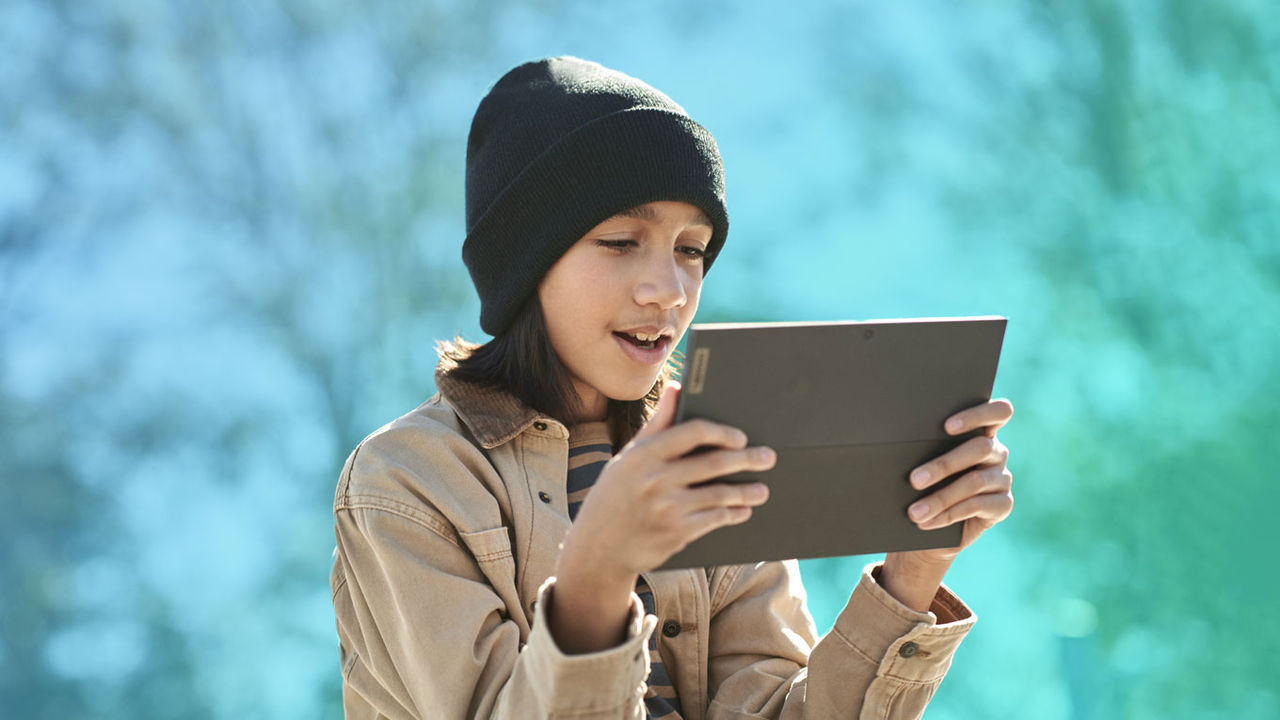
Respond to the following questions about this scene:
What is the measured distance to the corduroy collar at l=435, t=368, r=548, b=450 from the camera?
4.92ft

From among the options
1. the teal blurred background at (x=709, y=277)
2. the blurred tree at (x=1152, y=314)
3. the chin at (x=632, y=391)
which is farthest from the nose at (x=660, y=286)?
the blurred tree at (x=1152, y=314)

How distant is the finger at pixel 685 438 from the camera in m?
1.02

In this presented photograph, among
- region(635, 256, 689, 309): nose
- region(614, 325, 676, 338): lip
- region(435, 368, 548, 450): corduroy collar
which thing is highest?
region(635, 256, 689, 309): nose

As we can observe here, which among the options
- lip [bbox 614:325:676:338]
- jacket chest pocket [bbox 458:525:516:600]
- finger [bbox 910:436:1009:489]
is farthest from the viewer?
lip [bbox 614:325:676:338]

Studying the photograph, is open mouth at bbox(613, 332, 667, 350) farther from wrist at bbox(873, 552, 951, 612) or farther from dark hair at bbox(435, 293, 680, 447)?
wrist at bbox(873, 552, 951, 612)

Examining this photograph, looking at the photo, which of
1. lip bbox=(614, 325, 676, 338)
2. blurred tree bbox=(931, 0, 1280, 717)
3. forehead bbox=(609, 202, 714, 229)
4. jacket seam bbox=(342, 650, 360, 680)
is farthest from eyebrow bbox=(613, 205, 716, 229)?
blurred tree bbox=(931, 0, 1280, 717)

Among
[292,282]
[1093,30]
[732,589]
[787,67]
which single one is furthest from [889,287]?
[732,589]

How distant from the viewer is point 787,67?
333cm

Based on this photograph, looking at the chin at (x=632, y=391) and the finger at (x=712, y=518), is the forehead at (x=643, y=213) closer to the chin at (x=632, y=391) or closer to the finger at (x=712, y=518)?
the chin at (x=632, y=391)

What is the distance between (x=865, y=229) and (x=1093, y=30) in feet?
3.17

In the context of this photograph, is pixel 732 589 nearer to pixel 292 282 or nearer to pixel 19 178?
pixel 292 282

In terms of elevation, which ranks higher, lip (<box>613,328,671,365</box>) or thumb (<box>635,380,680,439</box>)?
lip (<box>613,328,671,365</box>)

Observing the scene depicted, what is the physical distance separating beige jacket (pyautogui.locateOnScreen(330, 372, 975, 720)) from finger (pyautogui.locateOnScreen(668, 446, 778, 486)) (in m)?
0.16

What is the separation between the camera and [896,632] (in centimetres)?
140
